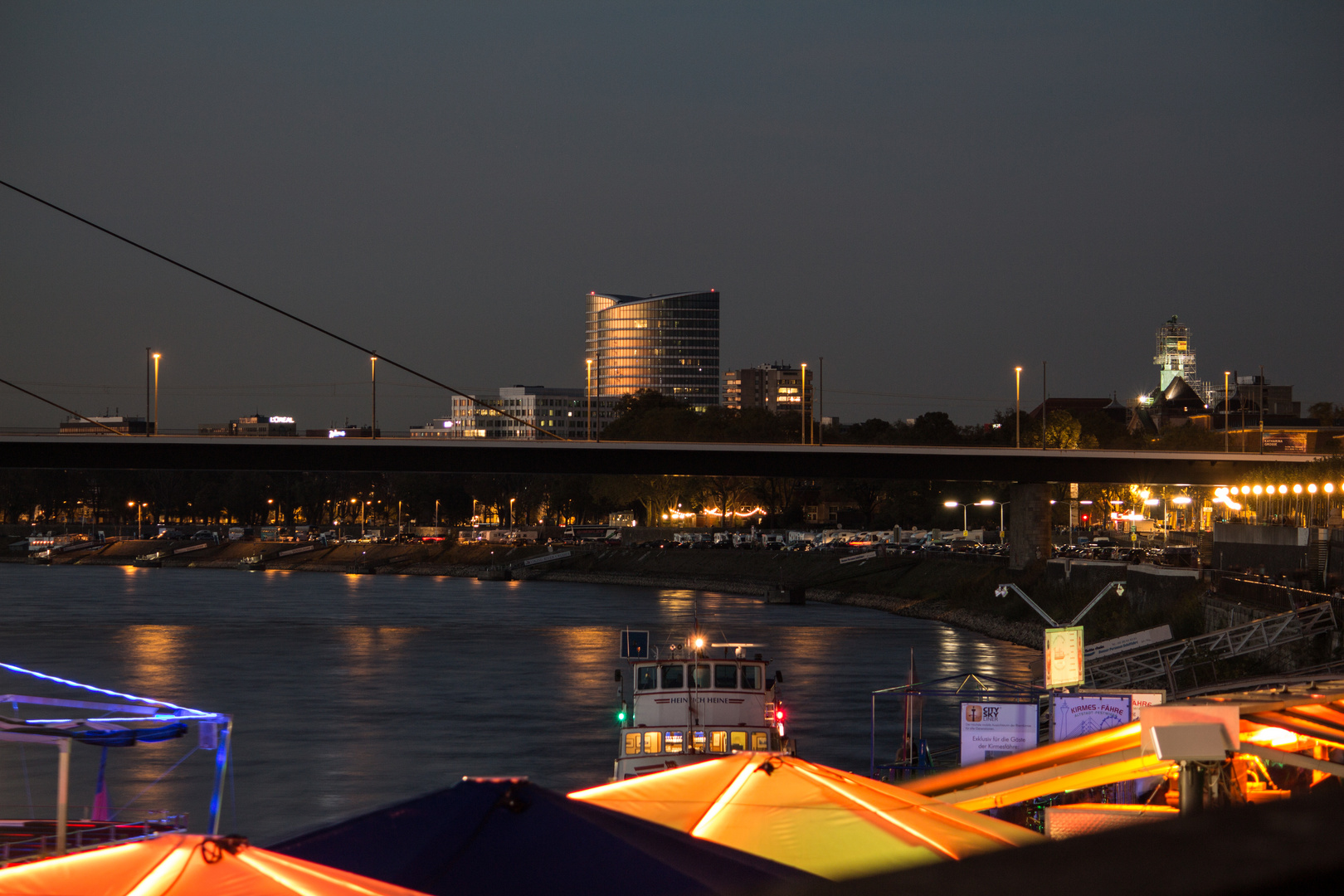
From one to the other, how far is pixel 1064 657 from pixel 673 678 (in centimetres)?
699

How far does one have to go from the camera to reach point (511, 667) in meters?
50.0

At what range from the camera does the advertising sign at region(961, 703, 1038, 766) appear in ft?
64.1

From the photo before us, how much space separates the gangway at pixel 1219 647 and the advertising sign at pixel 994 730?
10.5 metres

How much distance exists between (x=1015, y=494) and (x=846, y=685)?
31755 millimetres

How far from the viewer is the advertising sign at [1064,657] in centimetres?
2294

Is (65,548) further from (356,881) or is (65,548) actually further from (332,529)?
(356,881)

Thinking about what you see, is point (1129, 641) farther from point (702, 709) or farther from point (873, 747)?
point (702, 709)

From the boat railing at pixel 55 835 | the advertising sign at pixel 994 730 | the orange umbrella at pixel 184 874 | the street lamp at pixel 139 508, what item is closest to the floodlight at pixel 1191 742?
the orange umbrella at pixel 184 874

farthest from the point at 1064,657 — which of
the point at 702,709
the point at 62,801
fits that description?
the point at 62,801

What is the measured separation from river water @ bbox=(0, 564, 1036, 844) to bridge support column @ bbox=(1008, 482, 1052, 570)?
610 cm

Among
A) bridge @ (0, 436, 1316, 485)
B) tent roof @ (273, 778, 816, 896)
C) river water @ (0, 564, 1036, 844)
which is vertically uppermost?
bridge @ (0, 436, 1316, 485)

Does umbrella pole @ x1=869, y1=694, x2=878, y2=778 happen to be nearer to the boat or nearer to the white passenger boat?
the white passenger boat

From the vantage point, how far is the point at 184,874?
6.38 metres

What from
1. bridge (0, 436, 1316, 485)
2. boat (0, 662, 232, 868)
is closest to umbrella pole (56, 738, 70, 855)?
boat (0, 662, 232, 868)
